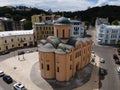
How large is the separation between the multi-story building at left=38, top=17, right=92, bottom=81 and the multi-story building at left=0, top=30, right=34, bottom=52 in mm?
28360

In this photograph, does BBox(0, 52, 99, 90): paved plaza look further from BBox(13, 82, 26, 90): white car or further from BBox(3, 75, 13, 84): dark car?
BBox(3, 75, 13, 84): dark car

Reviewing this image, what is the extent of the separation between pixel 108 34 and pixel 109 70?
32.1m

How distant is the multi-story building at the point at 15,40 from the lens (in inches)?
2484

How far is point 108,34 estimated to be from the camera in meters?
73.9

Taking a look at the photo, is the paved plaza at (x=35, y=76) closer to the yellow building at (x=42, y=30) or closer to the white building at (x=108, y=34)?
the yellow building at (x=42, y=30)

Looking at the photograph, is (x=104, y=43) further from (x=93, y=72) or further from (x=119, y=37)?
(x=93, y=72)

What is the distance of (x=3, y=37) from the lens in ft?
206

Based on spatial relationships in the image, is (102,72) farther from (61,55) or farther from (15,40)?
(15,40)

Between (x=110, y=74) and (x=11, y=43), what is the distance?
43145 mm

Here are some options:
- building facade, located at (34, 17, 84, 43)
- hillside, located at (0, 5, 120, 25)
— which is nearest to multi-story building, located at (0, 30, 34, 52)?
building facade, located at (34, 17, 84, 43)

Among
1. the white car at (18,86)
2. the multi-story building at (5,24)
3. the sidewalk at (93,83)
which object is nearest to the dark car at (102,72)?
the sidewalk at (93,83)

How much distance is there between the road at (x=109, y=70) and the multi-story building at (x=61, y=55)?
863 centimetres

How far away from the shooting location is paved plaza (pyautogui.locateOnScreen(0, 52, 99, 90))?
120 ft

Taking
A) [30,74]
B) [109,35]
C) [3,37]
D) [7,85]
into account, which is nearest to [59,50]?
[30,74]
